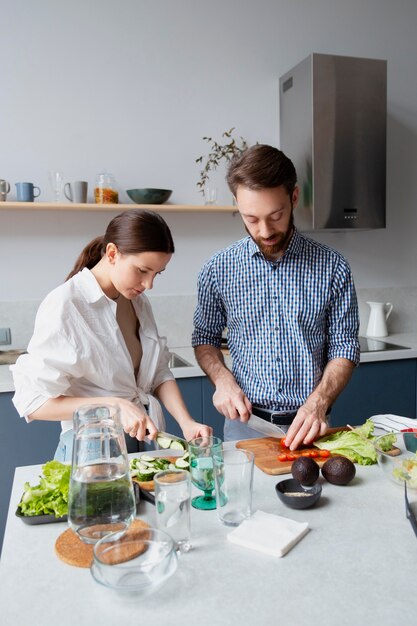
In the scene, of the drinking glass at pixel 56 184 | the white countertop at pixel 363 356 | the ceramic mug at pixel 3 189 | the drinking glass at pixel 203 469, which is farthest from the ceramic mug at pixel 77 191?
the drinking glass at pixel 203 469

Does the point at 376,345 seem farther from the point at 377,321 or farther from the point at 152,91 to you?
the point at 152,91

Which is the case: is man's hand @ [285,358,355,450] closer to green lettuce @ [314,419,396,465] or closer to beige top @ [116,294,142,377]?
green lettuce @ [314,419,396,465]

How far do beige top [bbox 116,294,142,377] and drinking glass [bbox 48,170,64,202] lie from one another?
4.44 feet

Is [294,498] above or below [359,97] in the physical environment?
below

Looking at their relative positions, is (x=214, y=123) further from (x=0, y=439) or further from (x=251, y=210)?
(x=0, y=439)

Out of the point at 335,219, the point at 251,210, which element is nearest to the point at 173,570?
the point at 251,210

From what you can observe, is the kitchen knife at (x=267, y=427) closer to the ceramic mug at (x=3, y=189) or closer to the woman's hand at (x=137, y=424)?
the woman's hand at (x=137, y=424)

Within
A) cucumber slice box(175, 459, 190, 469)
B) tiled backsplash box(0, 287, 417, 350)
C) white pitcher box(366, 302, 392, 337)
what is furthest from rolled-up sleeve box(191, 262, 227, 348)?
white pitcher box(366, 302, 392, 337)

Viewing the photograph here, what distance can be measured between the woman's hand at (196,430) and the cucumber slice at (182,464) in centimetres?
13

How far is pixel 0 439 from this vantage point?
8.39ft

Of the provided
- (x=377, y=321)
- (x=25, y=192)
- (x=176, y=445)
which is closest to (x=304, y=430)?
(x=176, y=445)

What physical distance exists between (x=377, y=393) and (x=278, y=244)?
1516 millimetres

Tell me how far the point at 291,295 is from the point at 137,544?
1.16 m

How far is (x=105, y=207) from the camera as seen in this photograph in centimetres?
301
